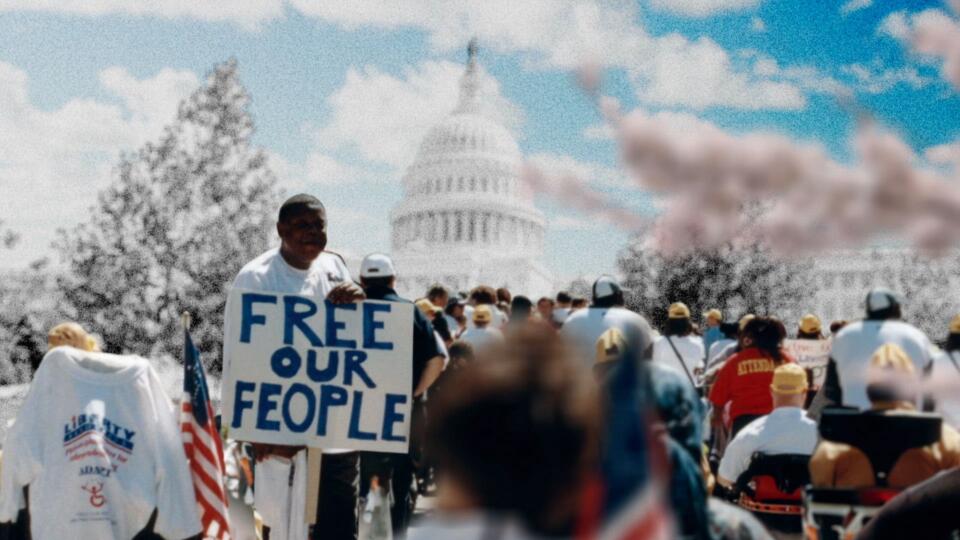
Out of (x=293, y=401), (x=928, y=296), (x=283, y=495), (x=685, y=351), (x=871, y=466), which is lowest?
(x=283, y=495)

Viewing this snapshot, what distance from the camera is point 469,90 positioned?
9900cm

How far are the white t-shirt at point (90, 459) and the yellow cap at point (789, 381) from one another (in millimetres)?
2865

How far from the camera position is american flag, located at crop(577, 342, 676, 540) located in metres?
1.20

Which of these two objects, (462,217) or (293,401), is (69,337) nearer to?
(293,401)

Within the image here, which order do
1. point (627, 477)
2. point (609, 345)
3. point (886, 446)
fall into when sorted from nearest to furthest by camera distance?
point (627, 477)
point (886, 446)
point (609, 345)

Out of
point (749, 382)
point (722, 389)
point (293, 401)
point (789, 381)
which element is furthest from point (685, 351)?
point (293, 401)

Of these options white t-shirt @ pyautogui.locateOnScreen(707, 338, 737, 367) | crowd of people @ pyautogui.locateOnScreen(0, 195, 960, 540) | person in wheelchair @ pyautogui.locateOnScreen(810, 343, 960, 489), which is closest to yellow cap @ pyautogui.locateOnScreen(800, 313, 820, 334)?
crowd of people @ pyautogui.locateOnScreen(0, 195, 960, 540)

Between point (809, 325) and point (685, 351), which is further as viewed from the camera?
point (809, 325)

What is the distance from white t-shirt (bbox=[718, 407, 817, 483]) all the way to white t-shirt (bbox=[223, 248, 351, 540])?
6.15 ft

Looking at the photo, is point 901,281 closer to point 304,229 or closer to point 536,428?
point 304,229

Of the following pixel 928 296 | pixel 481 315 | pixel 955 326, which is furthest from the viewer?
pixel 928 296

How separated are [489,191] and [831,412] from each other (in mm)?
87571

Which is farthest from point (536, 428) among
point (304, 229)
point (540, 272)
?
point (540, 272)

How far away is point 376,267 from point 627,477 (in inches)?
173
